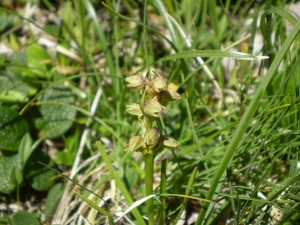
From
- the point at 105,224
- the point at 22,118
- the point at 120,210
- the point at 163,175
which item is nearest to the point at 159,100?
the point at 163,175

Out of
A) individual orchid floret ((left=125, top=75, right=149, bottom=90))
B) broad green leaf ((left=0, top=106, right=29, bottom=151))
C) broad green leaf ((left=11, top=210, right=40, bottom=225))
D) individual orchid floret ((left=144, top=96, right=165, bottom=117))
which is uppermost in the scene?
individual orchid floret ((left=125, top=75, right=149, bottom=90))

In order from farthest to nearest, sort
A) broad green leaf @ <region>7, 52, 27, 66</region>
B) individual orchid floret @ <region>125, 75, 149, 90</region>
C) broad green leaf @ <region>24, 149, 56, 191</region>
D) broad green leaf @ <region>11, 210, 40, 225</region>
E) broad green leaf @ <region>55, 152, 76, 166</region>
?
1. broad green leaf @ <region>7, 52, 27, 66</region>
2. broad green leaf @ <region>55, 152, 76, 166</region>
3. broad green leaf @ <region>24, 149, 56, 191</region>
4. broad green leaf @ <region>11, 210, 40, 225</region>
5. individual orchid floret @ <region>125, 75, 149, 90</region>

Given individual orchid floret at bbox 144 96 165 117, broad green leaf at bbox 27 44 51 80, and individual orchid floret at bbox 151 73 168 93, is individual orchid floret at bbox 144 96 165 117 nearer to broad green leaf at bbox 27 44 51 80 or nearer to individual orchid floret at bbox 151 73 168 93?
individual orchid floret at bbox 151 73 168 93

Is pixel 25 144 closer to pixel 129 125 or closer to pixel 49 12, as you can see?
pixel 129 125

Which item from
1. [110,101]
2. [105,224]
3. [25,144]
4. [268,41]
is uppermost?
[268,41]

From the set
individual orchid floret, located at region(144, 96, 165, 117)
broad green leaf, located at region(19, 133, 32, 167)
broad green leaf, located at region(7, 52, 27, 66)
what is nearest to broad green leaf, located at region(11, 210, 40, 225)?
broad green leaf, located at region(19, 133, 32, 167)

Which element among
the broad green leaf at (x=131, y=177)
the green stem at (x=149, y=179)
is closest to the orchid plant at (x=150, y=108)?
the green stem at (x=149, y=179)

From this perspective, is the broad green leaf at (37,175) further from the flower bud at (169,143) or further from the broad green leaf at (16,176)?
the flower bud at (169,143)
